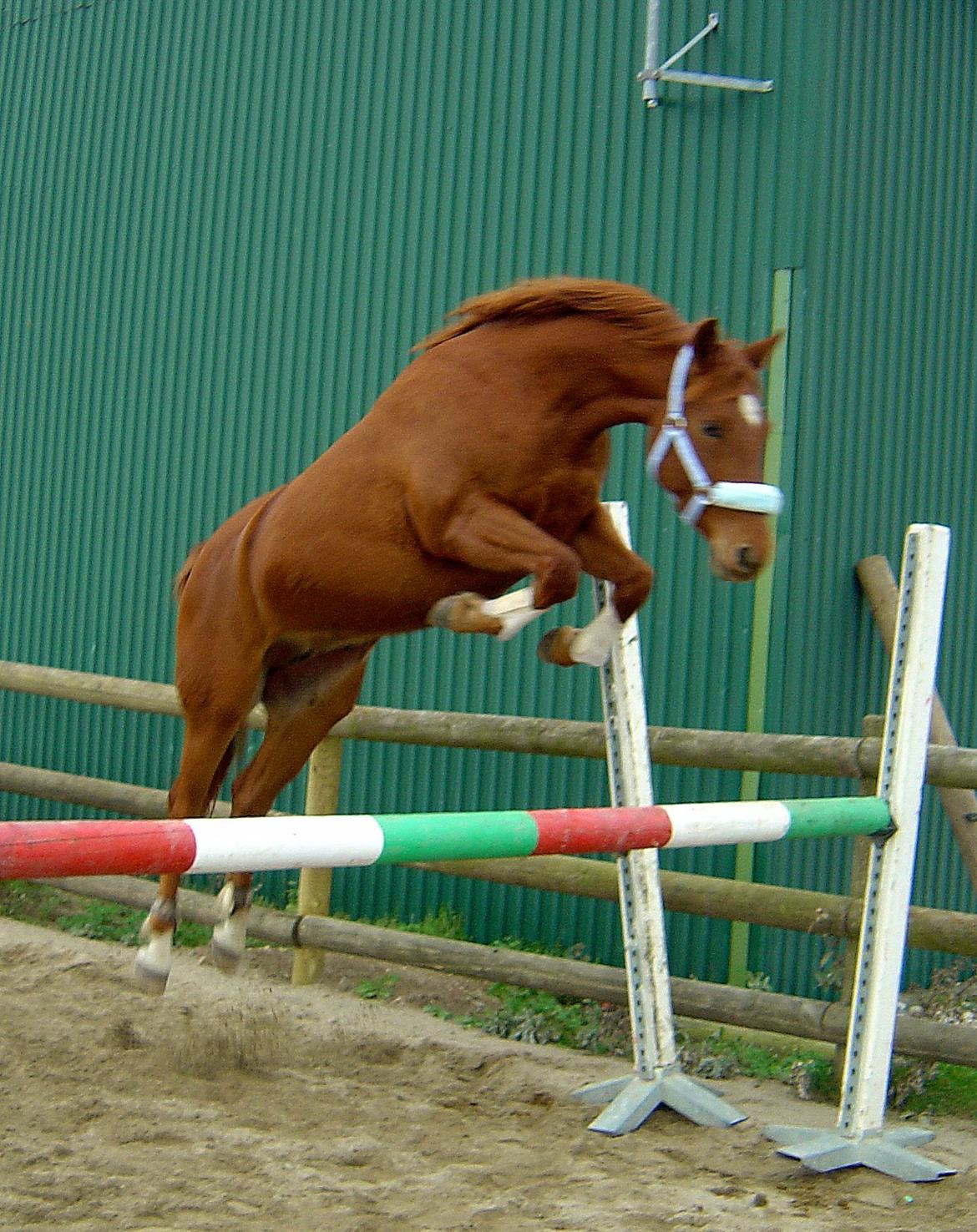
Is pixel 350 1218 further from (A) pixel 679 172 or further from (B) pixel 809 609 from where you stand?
(A) pixel 679 172

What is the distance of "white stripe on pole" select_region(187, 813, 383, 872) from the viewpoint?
94.3 inches

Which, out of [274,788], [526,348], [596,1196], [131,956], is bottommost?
[131,956]

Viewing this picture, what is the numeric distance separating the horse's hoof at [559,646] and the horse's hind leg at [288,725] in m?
0.56

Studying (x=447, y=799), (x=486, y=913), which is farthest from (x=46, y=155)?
(x=486, y=913)

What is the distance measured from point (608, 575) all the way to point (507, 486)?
40 cm

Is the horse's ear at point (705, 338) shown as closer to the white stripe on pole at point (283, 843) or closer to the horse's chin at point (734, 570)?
the horse's chin at point (734, 570)

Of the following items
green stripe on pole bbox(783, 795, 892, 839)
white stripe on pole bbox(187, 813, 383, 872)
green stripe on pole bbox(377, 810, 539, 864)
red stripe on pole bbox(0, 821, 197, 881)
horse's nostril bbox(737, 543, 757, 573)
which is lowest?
green stripe on pole bbox(783, 795, 892, 839)

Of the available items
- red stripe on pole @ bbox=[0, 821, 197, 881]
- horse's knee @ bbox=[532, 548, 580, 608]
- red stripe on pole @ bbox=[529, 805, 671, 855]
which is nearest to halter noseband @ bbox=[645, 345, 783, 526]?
horse's knee @ bbox=[532, 548, 580, 608]

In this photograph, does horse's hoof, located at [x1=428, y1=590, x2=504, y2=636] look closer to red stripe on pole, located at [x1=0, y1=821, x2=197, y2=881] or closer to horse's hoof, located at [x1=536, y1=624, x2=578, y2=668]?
horse's hoof, located at [x1=536, y1=624, x2=578, y2=668]

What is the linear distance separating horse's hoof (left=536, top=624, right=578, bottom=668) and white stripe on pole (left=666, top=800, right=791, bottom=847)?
0.45 meters

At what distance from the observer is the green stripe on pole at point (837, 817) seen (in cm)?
353

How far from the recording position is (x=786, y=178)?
5.69 metres

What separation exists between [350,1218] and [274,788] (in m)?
1.30

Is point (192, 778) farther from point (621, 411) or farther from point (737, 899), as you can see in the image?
point (737, 899)
